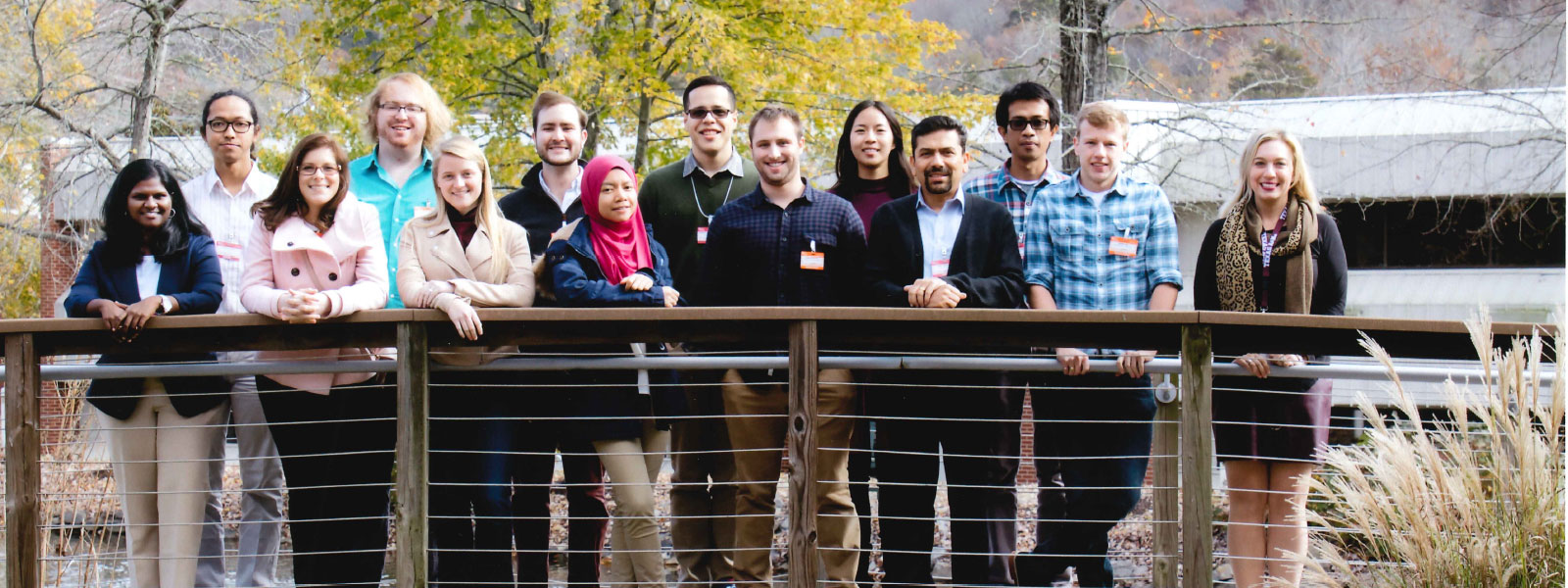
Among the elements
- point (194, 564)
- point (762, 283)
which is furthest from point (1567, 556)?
point (194, 564)

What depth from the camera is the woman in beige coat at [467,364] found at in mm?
4410

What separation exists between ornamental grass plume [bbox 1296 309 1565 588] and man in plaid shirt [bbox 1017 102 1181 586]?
0.85m

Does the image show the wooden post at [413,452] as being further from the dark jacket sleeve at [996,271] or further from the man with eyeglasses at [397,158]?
the dark jacket sleeve at [996,271]

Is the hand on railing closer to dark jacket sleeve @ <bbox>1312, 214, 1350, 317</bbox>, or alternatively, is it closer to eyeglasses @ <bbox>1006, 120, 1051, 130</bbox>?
dark jacket sleeve @ <bbox>1312, 214, 1350, 317</bbox>

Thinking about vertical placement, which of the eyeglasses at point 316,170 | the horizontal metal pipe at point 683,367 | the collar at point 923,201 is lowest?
the horizontal metal pipe at point 683,367

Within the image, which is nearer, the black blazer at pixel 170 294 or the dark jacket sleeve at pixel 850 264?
the black blazer at pixel 170 294

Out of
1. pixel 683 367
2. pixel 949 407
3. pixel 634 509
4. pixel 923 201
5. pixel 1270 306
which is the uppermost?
pixel 923 201

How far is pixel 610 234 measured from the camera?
179 inches

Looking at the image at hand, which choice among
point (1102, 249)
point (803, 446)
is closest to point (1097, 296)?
point (1102, 249)

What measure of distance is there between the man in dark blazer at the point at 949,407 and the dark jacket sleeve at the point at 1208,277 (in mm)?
671

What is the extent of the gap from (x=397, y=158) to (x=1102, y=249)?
8.70 ft

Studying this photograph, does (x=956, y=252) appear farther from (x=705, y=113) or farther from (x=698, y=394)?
(x=705, y=113)

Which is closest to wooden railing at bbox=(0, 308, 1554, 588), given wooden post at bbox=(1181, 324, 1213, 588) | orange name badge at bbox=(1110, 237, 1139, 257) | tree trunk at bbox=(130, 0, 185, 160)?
wooden post at bbox=(1181, 324, 1213, 588)

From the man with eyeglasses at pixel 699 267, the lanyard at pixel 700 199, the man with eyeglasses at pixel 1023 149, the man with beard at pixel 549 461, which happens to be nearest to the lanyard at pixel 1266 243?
the man with eyeglasses at pixel 1023 149
